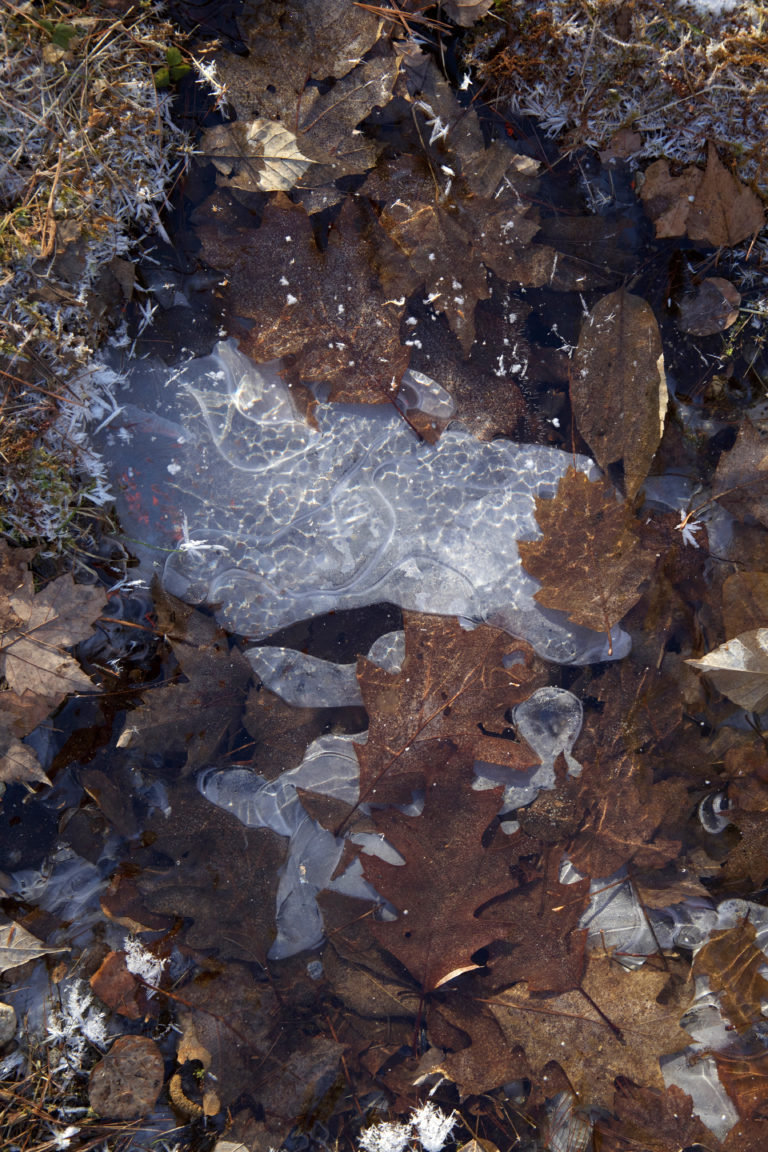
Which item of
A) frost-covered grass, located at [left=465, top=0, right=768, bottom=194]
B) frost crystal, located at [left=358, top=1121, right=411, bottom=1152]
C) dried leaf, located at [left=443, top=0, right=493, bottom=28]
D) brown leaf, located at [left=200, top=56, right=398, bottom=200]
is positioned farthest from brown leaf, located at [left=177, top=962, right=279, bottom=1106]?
dried leaf, located at [left=443, top=0, right=493, bottom=28]

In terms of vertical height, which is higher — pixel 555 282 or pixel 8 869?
pixel 555 282

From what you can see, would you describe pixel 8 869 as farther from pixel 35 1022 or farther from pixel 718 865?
pixel 718 865

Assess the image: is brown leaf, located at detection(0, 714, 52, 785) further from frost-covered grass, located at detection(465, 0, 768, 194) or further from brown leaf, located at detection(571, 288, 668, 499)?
frost-covered grass, located at detection(465, 0, 768, 194)

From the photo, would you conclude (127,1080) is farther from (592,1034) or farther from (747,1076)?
(747,1076)

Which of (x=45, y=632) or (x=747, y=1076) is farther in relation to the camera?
(x=747, y=1076)

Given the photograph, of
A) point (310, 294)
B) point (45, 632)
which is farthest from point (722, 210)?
point (45, 632)

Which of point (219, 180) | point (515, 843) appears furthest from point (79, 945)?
point (219, 180)

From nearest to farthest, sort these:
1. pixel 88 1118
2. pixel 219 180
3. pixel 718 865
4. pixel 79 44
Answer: pixel 79 44, pixel 219 180, pixel 88 1118, pixel 718 865
